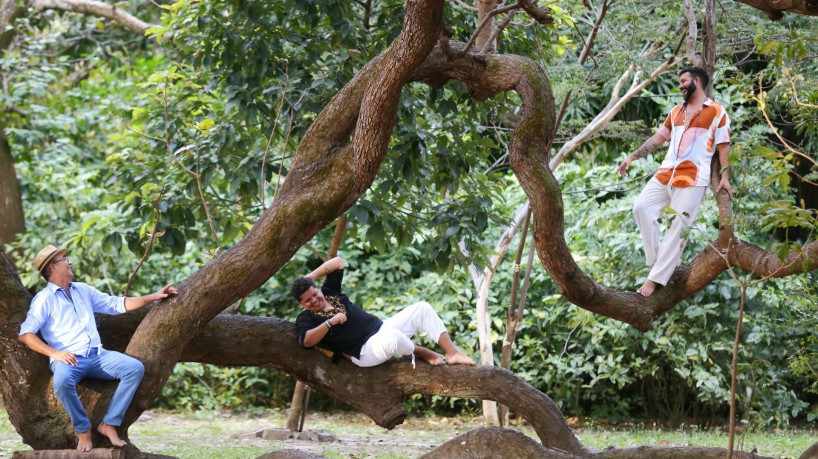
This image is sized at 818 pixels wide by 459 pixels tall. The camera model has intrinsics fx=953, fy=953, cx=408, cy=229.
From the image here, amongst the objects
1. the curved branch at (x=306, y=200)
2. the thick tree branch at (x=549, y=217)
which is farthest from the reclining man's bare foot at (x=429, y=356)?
the curved branch at (x=306, y=200)

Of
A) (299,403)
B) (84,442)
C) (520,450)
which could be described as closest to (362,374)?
(520,450)

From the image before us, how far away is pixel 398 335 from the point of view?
5.73 metres

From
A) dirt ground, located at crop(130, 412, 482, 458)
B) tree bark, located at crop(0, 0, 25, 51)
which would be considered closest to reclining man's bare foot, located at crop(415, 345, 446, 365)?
dirt ground, located at crop(130, 412, 482, 458)

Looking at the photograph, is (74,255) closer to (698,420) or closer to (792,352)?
(698,420)

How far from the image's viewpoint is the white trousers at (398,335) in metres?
5.75

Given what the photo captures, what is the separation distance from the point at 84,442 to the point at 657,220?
3.37 metres

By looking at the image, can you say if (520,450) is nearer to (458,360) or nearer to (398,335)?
(458,360)

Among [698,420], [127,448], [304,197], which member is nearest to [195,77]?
[304,197]

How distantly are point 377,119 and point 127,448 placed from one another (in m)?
2.29

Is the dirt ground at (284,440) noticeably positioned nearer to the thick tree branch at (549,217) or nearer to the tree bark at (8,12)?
the thick tree branch at (549,217)

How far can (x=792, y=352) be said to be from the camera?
9195mm

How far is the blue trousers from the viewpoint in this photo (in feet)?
16.5

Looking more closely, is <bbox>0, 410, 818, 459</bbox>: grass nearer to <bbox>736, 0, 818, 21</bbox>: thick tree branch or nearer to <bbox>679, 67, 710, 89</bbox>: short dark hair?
<bbox>679, 67, 710, 89</bbox>: short dark hair

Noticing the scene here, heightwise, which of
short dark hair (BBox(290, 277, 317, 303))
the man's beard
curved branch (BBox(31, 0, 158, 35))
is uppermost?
curved branch (BBox(31, 0, 158, 35))
